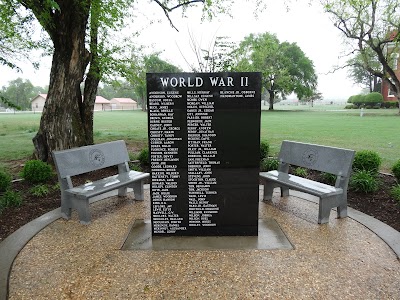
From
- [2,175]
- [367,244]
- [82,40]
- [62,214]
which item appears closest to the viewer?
[367,244]

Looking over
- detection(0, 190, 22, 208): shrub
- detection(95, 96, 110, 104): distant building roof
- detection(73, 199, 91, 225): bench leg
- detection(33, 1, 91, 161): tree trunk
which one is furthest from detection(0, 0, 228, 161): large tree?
detection(95, 96, 110, 104): distant building roof

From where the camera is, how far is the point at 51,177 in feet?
20.0

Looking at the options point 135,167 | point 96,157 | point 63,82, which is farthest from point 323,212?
point 63,82

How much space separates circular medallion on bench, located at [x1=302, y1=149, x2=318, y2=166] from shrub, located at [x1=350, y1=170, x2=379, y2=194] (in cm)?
135

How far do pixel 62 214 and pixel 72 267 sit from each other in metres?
1.51

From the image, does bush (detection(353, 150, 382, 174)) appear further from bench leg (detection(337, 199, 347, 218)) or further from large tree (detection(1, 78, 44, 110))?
large tree (detection(1, 78, 44, 110))

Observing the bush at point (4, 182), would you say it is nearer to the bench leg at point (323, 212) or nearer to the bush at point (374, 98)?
the bench leg at point (323, 212)

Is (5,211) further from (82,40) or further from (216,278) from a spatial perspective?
(82,40)

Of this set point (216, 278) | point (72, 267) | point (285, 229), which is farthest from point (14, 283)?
point (285, 229)

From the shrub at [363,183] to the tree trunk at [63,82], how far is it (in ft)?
20.4

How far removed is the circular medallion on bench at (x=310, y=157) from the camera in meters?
4.61

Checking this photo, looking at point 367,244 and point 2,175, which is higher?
point 2,175

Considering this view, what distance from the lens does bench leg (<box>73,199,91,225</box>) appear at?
161 inches

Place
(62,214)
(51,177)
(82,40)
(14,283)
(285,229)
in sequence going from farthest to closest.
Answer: (82,40), (51,177), (62,214), (285,229), (14,283)
